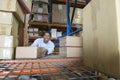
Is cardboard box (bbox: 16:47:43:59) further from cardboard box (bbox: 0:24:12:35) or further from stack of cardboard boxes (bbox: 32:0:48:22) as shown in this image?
stack of cardboard boxes (bbox: 32:0:48:22)

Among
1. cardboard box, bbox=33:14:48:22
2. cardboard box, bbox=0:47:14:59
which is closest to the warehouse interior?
cardboard box, bbox=0:47:14:59

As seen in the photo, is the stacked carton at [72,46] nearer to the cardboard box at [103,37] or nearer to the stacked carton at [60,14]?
the cardboard box at [103,37]

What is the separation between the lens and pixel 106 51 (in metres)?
0.72

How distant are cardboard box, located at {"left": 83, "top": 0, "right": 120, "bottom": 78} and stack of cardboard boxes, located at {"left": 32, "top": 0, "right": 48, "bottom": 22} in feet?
7.52

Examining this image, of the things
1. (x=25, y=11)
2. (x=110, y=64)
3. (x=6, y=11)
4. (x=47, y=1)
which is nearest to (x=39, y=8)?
(x=47, y=1)

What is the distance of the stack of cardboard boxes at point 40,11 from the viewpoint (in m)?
3.13

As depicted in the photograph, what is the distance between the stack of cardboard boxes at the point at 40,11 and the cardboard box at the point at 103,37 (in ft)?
7.52

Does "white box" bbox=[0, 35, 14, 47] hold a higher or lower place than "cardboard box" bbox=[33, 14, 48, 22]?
lower

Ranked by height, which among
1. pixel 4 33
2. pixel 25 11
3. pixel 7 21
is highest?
pixel 25 11

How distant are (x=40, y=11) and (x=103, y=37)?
103 inches

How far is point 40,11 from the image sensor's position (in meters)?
3.15

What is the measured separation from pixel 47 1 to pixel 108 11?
8.95 feet

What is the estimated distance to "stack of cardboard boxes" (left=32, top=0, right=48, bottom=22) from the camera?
10.3ft

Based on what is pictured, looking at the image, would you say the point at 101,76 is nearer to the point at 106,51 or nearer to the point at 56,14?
the point at 106,51
